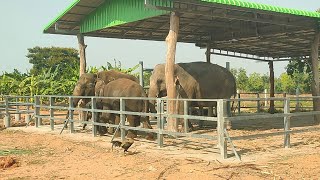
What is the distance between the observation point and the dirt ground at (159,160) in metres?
6.97

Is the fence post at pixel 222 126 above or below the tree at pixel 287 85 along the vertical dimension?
below

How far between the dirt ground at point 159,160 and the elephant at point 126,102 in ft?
1.93

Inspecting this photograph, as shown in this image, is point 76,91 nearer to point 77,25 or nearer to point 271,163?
point 77,25

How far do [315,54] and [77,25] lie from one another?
30.8 feet

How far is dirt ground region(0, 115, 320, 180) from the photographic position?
274 inches

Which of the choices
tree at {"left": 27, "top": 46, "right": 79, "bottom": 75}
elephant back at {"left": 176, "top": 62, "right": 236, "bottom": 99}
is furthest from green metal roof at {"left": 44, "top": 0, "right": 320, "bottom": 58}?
tree at {"left": 27, "top": 46, "right": 79, "bottom": 75}

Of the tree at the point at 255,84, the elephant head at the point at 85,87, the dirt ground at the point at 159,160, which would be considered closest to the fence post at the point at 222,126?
the dirt ground at the point at 159,160

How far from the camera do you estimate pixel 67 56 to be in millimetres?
65750

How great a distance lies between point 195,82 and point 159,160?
6.22 m

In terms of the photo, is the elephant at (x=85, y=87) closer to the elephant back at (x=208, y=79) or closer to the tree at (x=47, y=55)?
the elephant back at (x=208, y=79)

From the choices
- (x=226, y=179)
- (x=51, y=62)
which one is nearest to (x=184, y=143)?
(x=226, y=179)

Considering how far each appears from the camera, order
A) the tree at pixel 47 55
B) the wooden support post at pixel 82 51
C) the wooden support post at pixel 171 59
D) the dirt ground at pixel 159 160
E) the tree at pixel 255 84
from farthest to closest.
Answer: the tree at pixel 47 55, the tree at pixel 255 84, the wooden support post at pixel 82 51, the wooden support post at pixel 171 59, the dirt ground at pixel 159 160

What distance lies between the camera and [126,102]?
37.9ft

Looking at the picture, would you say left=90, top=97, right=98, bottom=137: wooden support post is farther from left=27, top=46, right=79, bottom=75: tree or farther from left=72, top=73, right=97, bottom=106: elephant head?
left=27, top=46, right=79, bottom=75: tree
